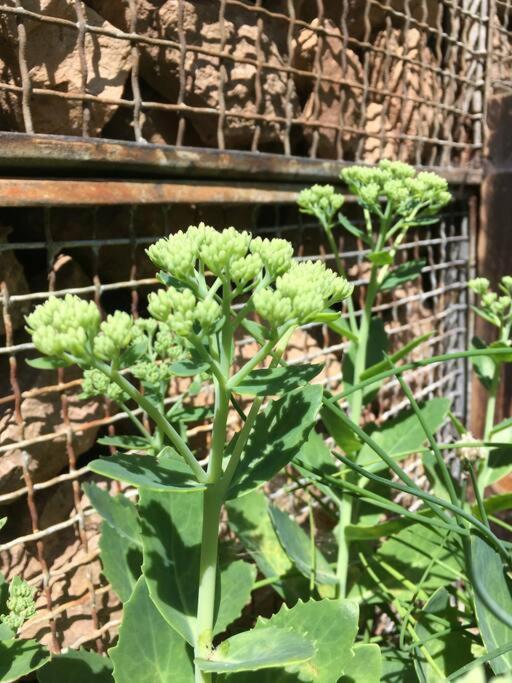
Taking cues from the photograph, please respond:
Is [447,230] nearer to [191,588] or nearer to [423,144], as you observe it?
[423,144]

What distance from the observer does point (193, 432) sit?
1006 millimetres

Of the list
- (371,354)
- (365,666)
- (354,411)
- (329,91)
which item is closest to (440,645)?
(365,666)

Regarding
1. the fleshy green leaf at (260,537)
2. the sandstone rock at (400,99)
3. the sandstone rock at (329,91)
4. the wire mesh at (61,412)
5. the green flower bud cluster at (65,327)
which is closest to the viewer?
the green flower bud cluster at (65,327)

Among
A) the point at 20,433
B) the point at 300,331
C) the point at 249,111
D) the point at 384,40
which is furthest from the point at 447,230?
the point at 20,433

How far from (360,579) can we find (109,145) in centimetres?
71

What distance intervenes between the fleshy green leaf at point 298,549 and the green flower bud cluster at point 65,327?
45 cm

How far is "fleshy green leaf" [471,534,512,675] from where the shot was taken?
564 mm

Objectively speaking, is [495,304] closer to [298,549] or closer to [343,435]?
[343,435]

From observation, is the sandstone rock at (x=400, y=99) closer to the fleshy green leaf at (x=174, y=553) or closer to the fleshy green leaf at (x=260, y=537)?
the fleshy green leaf at (x=260, y=537)

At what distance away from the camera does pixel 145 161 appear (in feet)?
2.84

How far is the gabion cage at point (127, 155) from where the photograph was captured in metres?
0.81

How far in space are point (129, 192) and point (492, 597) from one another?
631 millimetres

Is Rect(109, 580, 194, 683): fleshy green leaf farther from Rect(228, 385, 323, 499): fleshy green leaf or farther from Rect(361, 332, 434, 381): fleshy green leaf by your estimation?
Rect(361, 332, 434, 381): fleshy green leaf

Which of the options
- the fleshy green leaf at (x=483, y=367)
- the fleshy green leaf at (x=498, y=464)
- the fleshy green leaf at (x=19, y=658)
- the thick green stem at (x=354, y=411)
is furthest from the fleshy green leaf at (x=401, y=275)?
the fleshy green leaf at (x=19, y=658)
